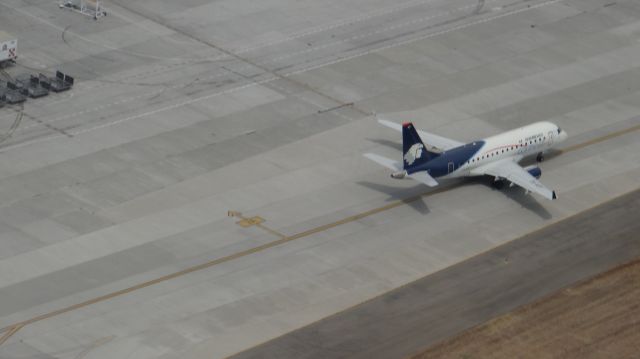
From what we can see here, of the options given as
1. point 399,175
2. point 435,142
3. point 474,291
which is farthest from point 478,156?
point 474,291

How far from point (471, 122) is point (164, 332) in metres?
42.7

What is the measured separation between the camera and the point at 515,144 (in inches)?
4761

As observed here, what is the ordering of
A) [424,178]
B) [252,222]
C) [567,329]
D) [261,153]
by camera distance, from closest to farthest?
[567,329]
[252,222]
[424,178]
[261,153]

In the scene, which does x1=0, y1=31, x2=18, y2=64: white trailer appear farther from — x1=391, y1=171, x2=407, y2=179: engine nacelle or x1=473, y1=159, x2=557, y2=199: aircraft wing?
x1=473, y1=159, x2=557, y2=199: aircraft wing

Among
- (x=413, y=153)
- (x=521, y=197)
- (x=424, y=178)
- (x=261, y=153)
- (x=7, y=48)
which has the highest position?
(x=413, y=153)

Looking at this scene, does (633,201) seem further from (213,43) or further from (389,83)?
(213,43)

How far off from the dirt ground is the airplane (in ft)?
39.4

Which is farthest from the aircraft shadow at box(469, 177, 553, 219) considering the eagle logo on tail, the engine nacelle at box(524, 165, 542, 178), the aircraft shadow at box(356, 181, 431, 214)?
the eagle logo on tail

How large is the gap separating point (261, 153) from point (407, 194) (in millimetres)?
13228

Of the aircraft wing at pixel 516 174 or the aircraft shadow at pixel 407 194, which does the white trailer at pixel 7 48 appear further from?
the aircraft wing at pixel 516 174

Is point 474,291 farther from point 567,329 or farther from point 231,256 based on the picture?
point 231,256

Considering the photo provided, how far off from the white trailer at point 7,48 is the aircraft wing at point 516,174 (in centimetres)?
4541

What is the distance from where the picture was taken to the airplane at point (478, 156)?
373 ft

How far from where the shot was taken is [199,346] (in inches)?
3794
